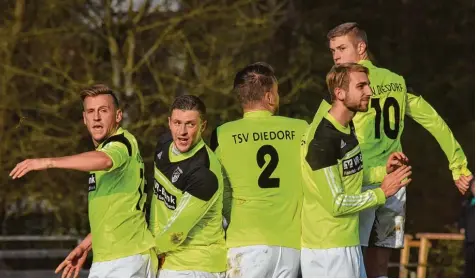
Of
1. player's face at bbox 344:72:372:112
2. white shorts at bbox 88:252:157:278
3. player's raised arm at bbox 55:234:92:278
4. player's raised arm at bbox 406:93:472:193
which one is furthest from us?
player's raised arm at bbox 406:93:472:193

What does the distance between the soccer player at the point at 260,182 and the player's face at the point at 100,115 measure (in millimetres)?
798

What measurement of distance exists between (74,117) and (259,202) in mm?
10230

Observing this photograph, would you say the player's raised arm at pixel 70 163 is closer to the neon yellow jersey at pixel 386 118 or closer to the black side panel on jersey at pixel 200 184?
the black side panel on jersey at pixel 200 184

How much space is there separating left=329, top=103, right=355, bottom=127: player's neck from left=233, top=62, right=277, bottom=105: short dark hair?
1.74 feet

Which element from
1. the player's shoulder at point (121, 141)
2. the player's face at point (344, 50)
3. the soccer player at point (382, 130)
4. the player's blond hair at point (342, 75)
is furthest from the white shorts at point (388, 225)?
the player's shoulder at point (121, 141)

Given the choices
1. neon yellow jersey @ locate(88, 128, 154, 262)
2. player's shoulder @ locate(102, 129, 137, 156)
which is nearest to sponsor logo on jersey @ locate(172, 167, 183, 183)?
neon yellow jersey @ locate(88, 128, 154, 262)

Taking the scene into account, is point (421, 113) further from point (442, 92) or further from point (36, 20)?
point (442, 92)

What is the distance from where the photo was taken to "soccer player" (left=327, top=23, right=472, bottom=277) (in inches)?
387

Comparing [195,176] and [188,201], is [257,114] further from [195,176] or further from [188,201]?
[188,201]

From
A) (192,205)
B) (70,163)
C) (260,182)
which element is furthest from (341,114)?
(70,163)

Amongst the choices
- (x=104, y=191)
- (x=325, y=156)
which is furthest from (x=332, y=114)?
(x=104, y=191)

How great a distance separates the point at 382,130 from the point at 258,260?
5.14ft

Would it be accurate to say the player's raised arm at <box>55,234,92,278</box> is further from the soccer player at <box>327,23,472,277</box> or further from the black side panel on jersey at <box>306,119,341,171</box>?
the soccer player at <box>327,23,472,277</box>

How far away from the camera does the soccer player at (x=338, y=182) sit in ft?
28.5
